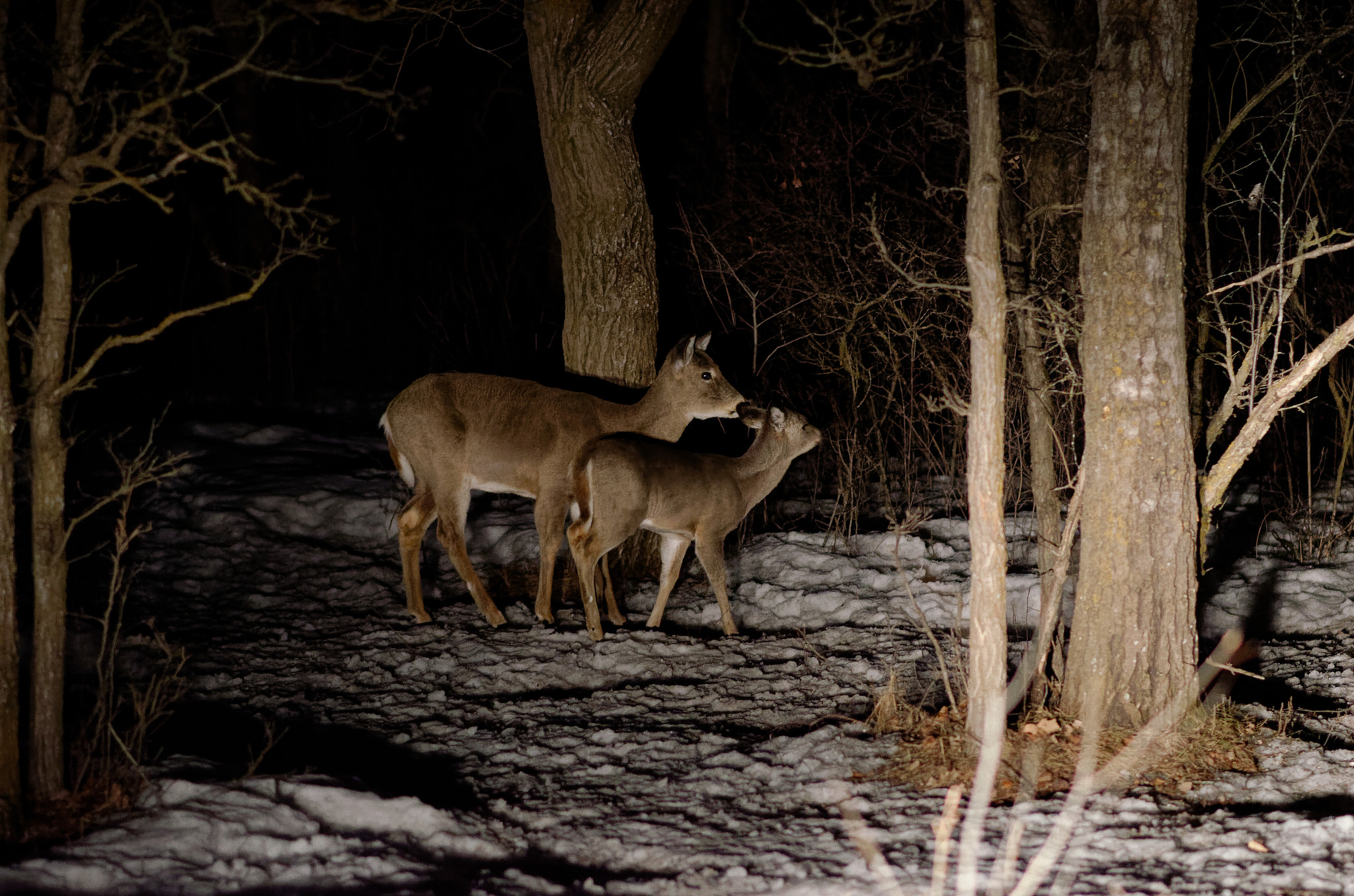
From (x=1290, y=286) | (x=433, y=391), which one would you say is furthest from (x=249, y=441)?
(x=1290, y=286)

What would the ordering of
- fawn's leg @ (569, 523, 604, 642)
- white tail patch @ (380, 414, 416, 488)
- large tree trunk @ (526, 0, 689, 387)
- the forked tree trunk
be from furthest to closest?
white tail patch @ (380, 414, 416, 488) → large tree trunk @ (526, 0, 689, 387) → fawn's leg @ (569, 523, 604, 642) → the forked tree trunk

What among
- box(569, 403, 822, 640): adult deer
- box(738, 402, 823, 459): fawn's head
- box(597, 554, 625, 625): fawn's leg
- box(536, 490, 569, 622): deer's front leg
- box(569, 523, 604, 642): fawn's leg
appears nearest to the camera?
box(569, 523, 604, 642): fawn's leg

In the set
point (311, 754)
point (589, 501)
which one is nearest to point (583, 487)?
point (589, 501)

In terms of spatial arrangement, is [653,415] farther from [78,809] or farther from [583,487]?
[78,809]

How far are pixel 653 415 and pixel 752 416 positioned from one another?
75 centimetres

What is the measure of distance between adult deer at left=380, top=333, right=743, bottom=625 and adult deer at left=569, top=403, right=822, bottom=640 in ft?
1.14

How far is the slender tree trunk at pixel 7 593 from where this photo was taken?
15.0ft

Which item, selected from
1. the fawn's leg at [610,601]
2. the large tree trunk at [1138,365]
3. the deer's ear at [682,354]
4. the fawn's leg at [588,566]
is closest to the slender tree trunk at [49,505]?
the fawn's leg at [588,566]

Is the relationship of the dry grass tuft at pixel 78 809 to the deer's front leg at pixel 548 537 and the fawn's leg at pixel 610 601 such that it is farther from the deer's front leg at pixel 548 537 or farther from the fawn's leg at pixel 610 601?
the fawn's leg at pixel 610 601

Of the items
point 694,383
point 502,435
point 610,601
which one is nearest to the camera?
point 610,601

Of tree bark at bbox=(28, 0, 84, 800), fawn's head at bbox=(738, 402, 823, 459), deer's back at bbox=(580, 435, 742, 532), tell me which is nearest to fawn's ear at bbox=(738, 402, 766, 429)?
fawn's head at bbox=(738, 402, 823, 459)

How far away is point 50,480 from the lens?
15.5ft

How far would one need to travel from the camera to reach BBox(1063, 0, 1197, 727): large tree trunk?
5.22 m

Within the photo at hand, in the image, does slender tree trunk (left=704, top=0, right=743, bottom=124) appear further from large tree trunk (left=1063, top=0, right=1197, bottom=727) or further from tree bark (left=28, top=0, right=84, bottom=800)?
tree bark (left=28, top=0, right=84, bottom=800)
